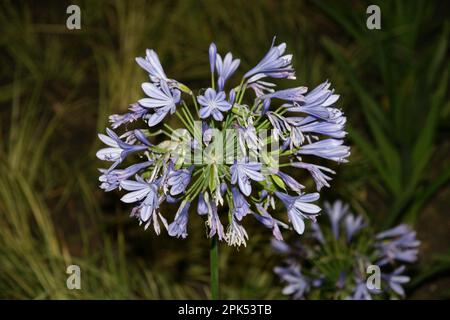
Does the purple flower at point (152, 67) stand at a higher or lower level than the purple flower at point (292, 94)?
higher

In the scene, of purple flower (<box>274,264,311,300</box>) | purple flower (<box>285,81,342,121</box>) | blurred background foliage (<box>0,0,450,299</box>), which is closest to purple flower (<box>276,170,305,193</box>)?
purple flower (<box>285,81,342,121</box>)

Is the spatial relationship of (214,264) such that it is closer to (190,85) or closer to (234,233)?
(234,233)

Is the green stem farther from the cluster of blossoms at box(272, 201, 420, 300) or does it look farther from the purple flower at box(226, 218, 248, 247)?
the cluster of blossoms at box(272, 201, 420, 300)

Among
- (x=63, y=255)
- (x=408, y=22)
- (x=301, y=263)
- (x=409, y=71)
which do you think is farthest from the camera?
(x=408, y=22)

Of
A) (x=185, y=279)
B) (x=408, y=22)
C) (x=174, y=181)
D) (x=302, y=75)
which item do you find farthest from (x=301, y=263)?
(x=408, y=22)

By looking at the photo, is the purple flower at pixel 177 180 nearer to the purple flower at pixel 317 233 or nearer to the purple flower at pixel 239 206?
the purple flower at pixel 239 206

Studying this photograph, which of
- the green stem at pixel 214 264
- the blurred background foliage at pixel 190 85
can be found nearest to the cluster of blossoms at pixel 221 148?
the green stem at pixel 214 264

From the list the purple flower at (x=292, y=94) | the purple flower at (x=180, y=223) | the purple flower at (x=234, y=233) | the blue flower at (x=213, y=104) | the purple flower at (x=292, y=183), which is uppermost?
the purple flower at (x=292, y=94)

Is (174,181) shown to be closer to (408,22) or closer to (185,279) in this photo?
(185,279)
